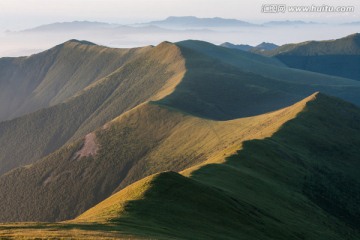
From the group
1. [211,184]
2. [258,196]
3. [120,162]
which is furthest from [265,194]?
[120,162]

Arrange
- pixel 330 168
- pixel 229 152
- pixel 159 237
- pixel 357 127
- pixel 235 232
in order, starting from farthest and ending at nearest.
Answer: pixel 357 127, pixel 330 168, pixel 229 152, pixel 235 232, pixel 159 237

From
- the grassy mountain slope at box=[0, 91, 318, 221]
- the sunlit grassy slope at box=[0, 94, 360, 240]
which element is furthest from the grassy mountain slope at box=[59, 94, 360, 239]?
the grassy mountain slope at box=[0, 91, 318, 221]

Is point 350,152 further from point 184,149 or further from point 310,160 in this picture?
point 184,149

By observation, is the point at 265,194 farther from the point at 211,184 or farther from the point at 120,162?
the point at 120,162

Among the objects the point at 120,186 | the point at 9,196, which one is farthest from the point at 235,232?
the point at 9,196

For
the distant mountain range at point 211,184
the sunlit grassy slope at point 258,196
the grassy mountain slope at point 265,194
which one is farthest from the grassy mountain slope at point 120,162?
the grassy mountain slope at point 265,194

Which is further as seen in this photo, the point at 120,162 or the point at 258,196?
the point at 120,162

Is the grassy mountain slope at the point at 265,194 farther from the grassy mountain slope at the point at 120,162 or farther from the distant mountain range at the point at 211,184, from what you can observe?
the grassy mountain slope at the point at 120,162
